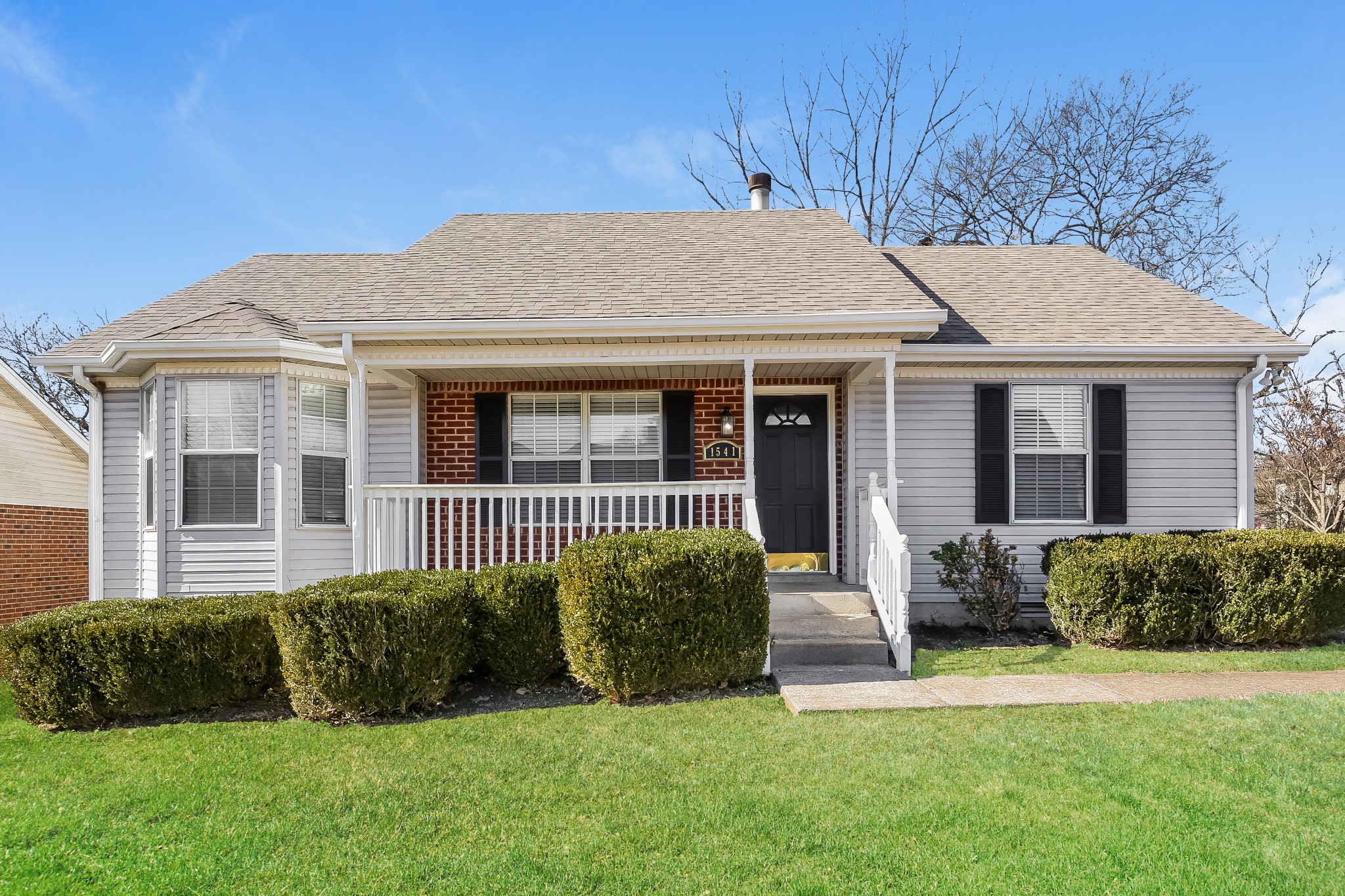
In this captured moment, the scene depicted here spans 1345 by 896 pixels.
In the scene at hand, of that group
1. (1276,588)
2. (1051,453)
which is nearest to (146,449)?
(1051,453)

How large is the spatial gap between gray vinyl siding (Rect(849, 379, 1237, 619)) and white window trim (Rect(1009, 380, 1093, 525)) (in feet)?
0.19

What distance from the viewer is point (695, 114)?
1939cm

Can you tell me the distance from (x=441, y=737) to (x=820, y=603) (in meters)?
3.80

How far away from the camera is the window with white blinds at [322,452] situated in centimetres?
810

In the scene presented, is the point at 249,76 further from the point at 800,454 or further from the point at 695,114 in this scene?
the point at 695,114

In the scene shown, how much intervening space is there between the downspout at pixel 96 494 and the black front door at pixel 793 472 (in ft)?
23.9

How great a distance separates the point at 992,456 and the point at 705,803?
19.3 feet

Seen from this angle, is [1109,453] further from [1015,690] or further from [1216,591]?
[1015,690]

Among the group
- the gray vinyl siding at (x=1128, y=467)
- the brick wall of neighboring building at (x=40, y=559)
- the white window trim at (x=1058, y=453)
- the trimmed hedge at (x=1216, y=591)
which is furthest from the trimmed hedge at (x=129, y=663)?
the brick wall of neighboring building at (x=40, y=559)

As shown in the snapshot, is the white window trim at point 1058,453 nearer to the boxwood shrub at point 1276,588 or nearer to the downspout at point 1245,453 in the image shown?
the boxwood shrub at point 1276,588

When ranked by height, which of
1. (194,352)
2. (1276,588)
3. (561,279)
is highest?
(561,279)

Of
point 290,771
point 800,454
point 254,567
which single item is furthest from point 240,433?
point 800,454

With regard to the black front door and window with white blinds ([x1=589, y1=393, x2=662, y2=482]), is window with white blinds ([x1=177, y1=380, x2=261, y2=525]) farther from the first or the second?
the black front door

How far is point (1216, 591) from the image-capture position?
6852 millimetres
